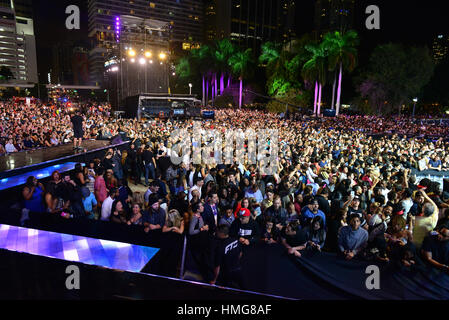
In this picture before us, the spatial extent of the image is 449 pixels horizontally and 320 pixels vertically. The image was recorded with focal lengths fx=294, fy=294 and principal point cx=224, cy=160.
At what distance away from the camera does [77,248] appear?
404 centimetres

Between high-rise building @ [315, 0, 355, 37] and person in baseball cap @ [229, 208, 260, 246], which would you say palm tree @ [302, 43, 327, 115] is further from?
high-rise building @ [315, 0, 355, 37]

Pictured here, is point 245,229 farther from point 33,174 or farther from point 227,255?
point 33,174

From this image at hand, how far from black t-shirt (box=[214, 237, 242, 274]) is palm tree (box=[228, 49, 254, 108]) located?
49.4 metres

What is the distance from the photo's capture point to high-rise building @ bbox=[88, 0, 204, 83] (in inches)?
4621

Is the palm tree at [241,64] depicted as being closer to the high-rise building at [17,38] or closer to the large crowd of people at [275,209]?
the large crowd of people at [275,209]

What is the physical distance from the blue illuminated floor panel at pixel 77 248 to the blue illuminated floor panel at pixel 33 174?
3013 mm

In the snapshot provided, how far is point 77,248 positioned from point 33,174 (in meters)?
5.27

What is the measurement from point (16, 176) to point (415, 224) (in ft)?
29.8

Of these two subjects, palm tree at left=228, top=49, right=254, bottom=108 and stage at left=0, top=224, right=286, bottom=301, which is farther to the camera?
palm tree at left=228, top=49, right=254, bottom=108

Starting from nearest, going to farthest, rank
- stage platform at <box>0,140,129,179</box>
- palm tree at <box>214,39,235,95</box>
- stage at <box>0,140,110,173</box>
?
1. stage platform at <box>0,140,129,179</box>
2. stage at <box>0,140,110,173</box>
3. palm tree at <box>214,39,235,95</box>

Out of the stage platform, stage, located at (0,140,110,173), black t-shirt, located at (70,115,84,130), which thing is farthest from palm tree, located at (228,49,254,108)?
stage, located at (0,140,110,173)

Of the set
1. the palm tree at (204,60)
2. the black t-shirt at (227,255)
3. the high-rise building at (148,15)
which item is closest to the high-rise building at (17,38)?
the high-rise building at (148,15)

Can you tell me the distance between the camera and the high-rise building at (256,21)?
274 ft

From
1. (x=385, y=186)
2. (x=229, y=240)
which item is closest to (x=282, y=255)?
(x=229, y=240)
